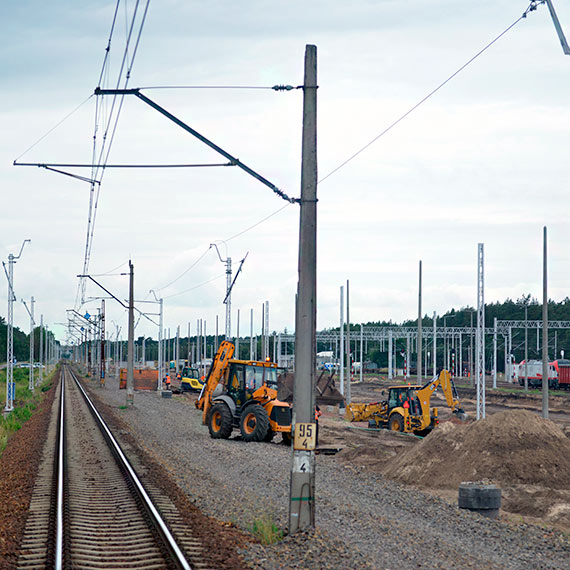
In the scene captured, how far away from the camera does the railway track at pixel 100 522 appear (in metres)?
11.1

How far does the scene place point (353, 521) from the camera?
14352mm

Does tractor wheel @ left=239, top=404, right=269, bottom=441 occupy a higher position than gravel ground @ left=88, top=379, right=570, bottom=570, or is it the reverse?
tractor wheel @ left=239, top=404, right=269, bottom=441

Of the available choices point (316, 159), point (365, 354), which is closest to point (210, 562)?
point (316, 159)

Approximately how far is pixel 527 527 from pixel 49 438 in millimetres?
19878

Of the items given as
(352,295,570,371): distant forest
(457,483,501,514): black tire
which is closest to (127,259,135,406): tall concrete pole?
(457,483,501,514): black tire

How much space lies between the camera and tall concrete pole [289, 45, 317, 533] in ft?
42.4

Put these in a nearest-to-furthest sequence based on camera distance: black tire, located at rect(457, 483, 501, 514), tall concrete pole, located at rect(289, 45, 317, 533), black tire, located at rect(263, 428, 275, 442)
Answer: tall concrete pole, located at rect(289, 45, 317, 533) < black tire, located at rect(457, 483, 501, 514) < black tire, located at rect(263, 428, 275, 442)

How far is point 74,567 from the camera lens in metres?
10.6

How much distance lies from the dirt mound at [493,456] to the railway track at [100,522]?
24.8 ft

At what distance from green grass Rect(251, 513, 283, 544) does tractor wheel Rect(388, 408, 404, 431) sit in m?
21.2

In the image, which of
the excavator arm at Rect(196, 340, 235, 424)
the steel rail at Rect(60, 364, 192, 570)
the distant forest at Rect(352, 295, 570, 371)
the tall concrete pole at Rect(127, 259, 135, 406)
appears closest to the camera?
the steel rail at Rect(60, 364, 192, 570)

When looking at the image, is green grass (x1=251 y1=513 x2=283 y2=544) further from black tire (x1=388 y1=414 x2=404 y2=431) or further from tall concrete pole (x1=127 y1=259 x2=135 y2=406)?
tall concrete pole (x1=127 y1=259 x2=135 y2=406)

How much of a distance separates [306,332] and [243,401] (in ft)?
55.2

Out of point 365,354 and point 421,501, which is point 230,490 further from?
point 365,354
